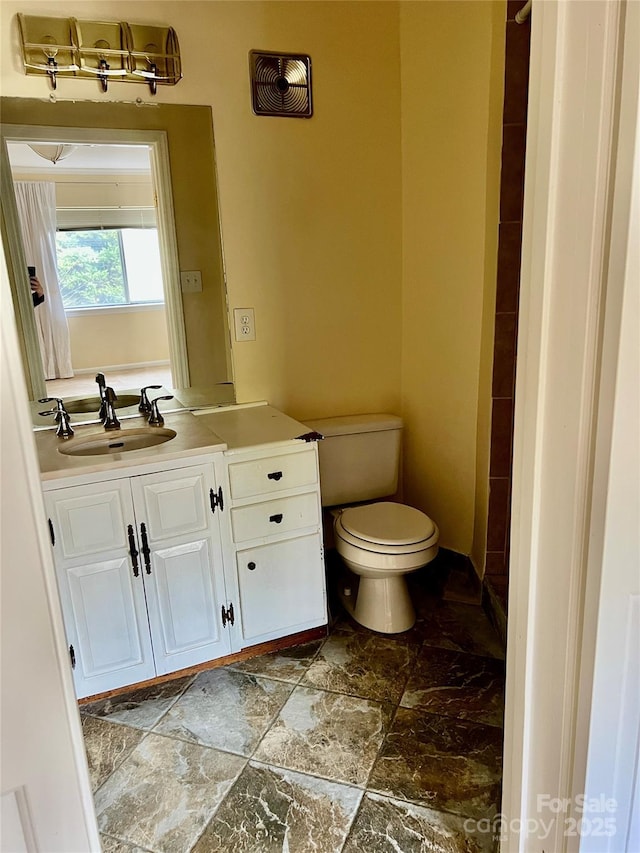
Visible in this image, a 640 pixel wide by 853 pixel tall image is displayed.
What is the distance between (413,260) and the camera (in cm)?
262

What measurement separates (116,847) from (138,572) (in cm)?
72

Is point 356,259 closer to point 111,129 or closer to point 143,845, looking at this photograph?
point 111,129

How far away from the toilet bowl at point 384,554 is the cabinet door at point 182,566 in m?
0.52

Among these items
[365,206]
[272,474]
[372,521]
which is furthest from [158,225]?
[372,521]

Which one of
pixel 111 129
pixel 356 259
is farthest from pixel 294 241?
pixel 111 129

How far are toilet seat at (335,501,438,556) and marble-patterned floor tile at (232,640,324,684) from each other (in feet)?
1.47

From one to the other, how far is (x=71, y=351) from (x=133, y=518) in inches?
28.2

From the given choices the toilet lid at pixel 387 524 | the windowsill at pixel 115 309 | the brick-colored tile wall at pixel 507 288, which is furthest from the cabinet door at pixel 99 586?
the brick-colored tile wall at pixel 507 288

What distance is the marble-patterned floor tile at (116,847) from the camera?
1.47 meters

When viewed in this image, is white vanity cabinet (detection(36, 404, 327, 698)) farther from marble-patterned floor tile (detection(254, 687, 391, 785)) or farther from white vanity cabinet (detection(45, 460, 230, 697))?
marble-patterned floor tile (detection(254, 687, 391, 785))

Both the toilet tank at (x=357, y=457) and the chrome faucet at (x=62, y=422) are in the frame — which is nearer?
the chrome faucet at (x=62, y=422)

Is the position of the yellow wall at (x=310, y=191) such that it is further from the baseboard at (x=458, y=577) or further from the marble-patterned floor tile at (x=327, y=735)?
the marble-patterned floor tile at (x=327, y=735)

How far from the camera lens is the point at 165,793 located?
1640 mm

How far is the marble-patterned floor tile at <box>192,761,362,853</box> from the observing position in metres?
1.47
